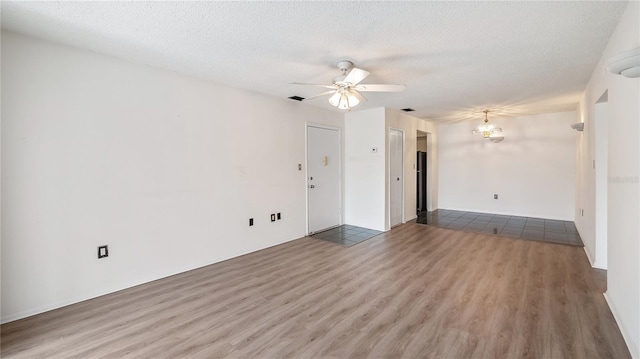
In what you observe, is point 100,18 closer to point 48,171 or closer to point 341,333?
point 48,171

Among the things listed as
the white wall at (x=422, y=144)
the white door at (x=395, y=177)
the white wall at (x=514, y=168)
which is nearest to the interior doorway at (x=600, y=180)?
the white door at (x=395, y=177)

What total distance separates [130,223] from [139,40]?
5.89 ft

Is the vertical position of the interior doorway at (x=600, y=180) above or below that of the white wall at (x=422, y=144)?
below

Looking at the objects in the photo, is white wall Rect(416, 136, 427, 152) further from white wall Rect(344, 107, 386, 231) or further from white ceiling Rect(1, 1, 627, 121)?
white ceiling Rect(1, 1, 627, 121)

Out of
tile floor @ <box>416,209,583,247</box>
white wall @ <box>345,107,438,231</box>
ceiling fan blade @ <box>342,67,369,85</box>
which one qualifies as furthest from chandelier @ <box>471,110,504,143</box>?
ceiling fan blade @ <box>342,67,369,85</box>

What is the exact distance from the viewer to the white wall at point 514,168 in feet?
19.4

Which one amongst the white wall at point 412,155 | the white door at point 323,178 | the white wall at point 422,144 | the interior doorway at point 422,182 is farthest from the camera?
the white wall at point 422,144

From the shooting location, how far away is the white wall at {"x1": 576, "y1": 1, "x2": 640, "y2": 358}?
1.80 m

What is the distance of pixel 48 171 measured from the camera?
2.46 m

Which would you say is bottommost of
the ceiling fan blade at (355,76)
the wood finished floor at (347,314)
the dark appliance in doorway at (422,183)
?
the wood finished floor at (347,314)

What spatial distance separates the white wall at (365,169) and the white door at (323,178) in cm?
26

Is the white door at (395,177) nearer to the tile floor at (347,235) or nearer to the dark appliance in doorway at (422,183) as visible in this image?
the tile floor at (347,235)

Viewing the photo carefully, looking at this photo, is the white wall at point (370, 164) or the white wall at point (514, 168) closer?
the white wall at point (370, 164)

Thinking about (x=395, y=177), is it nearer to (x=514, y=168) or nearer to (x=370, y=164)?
(x=370, y=164)
